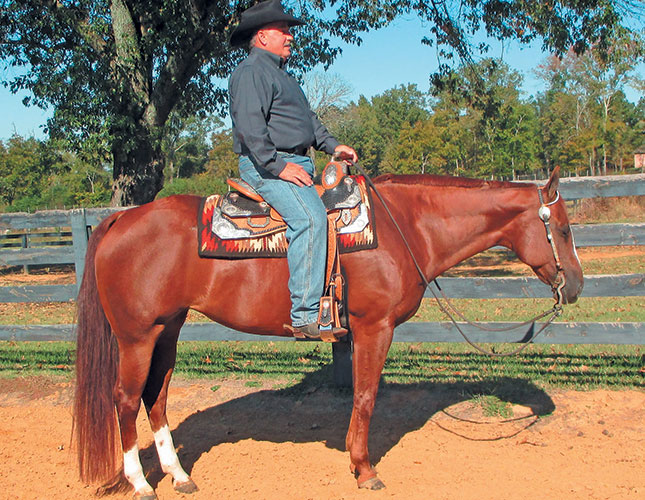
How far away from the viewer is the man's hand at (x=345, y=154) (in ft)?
13.6

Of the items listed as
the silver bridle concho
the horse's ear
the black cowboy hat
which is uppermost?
the black cowboy hat

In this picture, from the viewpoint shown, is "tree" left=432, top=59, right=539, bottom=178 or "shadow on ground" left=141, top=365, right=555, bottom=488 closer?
"shadow on ground" left=141, top=365, right=555, bottom=488

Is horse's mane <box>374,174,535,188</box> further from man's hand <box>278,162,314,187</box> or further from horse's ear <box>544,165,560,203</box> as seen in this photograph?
man's hand <box>278,162,314,187</box>

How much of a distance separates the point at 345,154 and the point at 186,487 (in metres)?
2.65

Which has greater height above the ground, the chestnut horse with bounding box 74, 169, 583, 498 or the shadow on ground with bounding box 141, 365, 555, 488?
the chestnut horse with bounding box 74, 169, 583, 498

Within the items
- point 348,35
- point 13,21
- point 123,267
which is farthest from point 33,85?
point 123,267

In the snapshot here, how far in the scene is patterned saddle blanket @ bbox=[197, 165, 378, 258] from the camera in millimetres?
3865

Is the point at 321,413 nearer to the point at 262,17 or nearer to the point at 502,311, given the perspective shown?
the point at 262,17

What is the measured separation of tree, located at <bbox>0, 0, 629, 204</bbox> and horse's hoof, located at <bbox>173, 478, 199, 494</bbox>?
856 centimetres

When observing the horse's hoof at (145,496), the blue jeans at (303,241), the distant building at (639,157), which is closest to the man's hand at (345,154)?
the blue jeans at (303,241)

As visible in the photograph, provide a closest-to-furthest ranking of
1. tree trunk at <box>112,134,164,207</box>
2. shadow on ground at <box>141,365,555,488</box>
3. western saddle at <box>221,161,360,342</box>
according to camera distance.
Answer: western saddle at <box>221,161,360,342</box>
shadow on ground at <box>141,365,555,488</box>
tree trunk at <box>112,134,164,207</box>

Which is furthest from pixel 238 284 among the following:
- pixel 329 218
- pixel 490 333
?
A: pixel 490 333

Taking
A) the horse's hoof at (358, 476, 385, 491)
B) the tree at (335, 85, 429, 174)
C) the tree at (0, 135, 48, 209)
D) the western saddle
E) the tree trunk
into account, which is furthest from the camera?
the tree at (335, 85, 429, 174)

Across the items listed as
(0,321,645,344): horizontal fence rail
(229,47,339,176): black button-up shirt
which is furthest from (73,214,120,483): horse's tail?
Answer: (229,47,339,176): black button-up shirt
